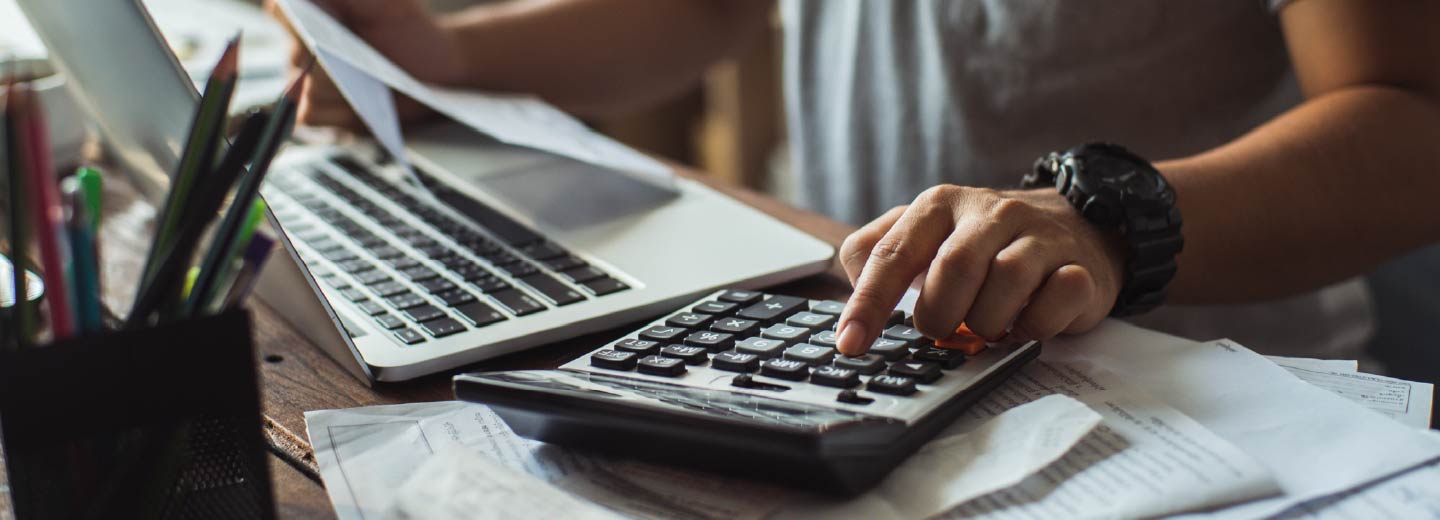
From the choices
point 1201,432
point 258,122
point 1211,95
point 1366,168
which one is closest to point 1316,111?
point 1366,168

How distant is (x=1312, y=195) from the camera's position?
24.2 inches

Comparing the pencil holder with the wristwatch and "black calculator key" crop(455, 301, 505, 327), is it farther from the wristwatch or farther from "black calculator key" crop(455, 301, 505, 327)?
the wristwatch

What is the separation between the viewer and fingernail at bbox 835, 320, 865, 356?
0.42 metres

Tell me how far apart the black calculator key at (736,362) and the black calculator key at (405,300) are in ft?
0.56

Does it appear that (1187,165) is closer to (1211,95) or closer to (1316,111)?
(1316,111)

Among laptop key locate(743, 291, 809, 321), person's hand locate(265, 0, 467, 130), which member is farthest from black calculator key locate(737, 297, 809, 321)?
person's hand locate(265, 0, 467, 130)

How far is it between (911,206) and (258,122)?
0.27 metres

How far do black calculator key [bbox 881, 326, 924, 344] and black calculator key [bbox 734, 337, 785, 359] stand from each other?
0.04m

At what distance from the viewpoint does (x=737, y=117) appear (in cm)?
226

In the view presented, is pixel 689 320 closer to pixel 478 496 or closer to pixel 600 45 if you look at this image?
pixel 478 496

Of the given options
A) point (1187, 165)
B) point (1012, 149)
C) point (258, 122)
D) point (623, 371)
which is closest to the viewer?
point (258, 122)

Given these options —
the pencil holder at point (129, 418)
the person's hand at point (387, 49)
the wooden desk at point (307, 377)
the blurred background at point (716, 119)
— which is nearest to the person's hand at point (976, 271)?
the wooden desk at point (307, 377)

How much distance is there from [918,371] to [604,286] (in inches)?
7.6

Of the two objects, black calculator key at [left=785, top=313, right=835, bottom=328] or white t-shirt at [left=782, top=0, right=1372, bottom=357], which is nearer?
black calculator key at [left=785, top=313, right=835, bottom=328]
